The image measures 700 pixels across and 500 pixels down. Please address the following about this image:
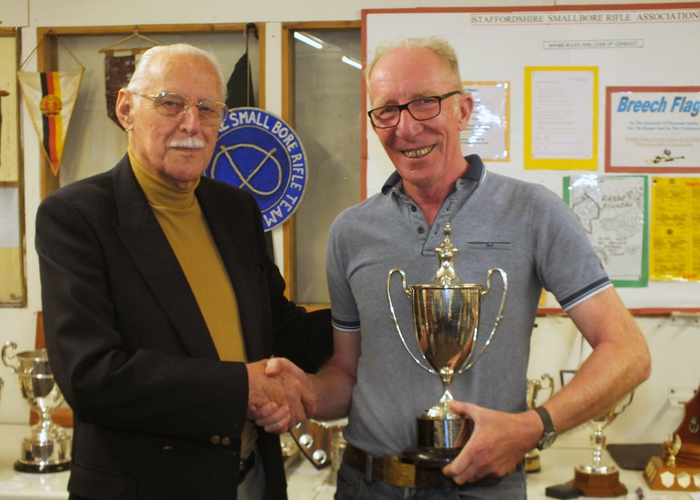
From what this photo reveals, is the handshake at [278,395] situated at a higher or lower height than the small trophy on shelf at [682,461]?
higher

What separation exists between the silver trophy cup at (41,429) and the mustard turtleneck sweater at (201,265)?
1.22 metres

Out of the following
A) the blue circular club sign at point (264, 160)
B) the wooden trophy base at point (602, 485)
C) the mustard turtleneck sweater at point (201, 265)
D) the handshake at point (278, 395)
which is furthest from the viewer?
the blue circular club sign at point (264, 160)

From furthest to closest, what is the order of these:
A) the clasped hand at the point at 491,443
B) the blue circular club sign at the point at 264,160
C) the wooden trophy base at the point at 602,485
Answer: the blue circular club sign at the point at 264,160 < the wooden trophy base at the point at 602,485 < the clasped hand at the point at 491,443

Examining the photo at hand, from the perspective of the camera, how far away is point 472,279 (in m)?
1.49

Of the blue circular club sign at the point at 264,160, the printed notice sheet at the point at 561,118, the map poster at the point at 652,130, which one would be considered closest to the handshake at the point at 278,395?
the blue circular club sign at the point at 264,160

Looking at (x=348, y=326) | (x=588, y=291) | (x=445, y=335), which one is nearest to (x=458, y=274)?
(x=445, y=335)

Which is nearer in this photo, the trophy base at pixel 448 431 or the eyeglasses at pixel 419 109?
Answer: the trophy base at pixel 448 431

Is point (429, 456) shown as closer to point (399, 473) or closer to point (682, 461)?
point (399, 473)

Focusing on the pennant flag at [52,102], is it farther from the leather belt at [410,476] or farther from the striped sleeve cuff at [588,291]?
the striped sleeve cuff at [588,291]

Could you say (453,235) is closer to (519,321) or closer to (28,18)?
(519,321)

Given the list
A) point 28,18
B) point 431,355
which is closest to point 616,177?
point 431,355

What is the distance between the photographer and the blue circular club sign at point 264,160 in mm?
3033

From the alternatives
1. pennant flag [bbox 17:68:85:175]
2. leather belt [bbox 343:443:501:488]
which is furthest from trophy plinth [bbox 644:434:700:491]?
pennant flag [bbox 17:68:85:175]

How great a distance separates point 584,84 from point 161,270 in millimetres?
2053
